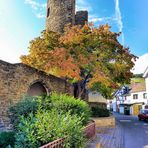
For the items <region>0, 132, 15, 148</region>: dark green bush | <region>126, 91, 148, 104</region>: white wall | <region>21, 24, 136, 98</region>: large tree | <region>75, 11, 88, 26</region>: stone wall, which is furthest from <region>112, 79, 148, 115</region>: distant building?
<region>0, 132, 15, 148</region>: dark green bush

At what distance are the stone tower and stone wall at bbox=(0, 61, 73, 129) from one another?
1087 cm

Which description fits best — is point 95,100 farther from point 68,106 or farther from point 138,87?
point 138,87

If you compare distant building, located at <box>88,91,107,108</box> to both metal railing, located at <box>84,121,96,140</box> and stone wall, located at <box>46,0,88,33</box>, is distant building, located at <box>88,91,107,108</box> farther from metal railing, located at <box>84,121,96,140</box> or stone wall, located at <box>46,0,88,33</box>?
metal railing, located at <box>84,121,96,140</box>

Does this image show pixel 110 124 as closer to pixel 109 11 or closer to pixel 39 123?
pixel 109 11

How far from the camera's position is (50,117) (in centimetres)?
707

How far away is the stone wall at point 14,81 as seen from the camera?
13.3 meters

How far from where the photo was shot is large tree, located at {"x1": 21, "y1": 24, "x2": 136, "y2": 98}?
16219 millimetres

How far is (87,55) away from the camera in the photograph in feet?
55.9

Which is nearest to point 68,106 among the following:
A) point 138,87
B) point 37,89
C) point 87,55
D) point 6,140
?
point 6,140

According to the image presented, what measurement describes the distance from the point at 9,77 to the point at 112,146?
736cm

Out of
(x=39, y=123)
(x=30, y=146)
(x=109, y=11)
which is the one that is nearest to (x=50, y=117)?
(x=39, y=123)

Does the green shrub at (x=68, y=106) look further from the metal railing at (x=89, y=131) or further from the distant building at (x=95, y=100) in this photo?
the distant building at (x=95, y=100)

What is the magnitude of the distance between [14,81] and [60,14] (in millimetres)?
15004

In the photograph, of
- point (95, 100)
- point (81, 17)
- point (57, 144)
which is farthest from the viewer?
point (95, 100)
